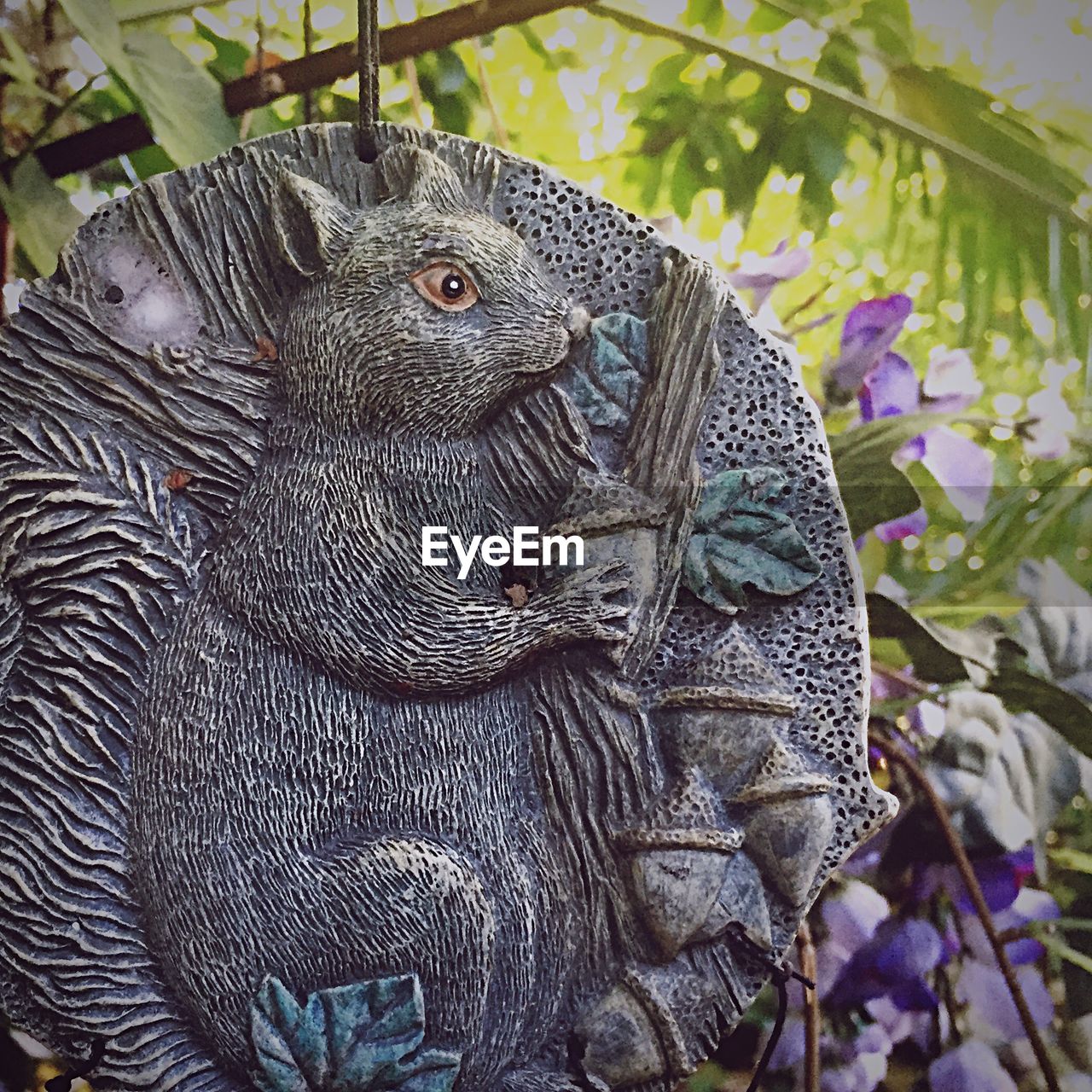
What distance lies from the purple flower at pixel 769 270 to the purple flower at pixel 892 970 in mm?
645

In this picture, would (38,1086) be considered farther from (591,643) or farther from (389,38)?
(389,38)

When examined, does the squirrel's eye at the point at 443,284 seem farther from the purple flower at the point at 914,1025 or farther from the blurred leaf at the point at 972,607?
the purple flower at the point at 914,1025

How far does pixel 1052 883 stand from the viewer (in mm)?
1075

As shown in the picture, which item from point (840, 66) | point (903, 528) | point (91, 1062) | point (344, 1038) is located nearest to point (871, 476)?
point (903, 528)

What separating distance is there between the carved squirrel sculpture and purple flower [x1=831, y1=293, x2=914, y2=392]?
454 millimetres

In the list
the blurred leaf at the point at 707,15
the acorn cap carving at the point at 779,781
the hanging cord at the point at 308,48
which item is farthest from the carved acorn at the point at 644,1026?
the blurred leaf at the point at 707,15

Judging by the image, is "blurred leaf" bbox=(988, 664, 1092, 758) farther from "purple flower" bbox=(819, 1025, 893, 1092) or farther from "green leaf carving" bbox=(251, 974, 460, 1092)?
"green leaf carving" bbox=(251, 974, 460, 1092)

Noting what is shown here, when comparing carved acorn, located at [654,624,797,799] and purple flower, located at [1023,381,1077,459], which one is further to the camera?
purple flower, located at [1023,381,1077,459]

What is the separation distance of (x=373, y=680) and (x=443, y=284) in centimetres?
27

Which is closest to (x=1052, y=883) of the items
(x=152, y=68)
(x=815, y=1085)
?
(x=815, y=1085)

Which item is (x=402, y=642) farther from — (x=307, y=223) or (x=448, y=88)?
(x=448, y=88)

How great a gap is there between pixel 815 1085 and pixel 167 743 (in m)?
0.72

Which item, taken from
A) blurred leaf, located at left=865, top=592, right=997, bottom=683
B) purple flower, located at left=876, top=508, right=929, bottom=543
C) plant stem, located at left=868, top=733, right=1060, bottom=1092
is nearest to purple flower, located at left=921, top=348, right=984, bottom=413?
purple flower, located at left=876, top=508, right=929, bottom=543

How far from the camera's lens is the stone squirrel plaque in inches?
26.2
